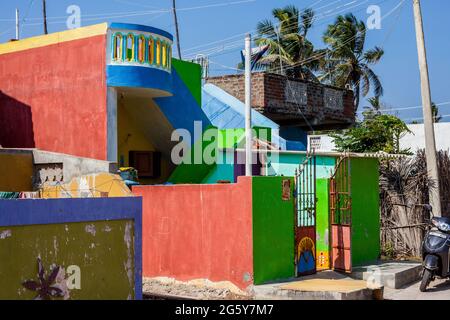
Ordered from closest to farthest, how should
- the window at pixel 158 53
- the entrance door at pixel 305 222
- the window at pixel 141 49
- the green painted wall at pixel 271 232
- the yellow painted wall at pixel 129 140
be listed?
the green painted wall at pixel 271 232, the entrance door at pixel 305 222, the window at pixel 141 49, the window at pixel 158 53, the yellow painted wall at pixel 129 140

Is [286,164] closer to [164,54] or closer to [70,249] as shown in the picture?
[164,54]

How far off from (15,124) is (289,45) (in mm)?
23537

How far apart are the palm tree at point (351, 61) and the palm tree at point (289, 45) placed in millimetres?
998

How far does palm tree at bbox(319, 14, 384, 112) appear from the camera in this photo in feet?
122

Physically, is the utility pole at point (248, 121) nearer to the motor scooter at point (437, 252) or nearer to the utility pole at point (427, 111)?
the motor scooter at point (437, 252)

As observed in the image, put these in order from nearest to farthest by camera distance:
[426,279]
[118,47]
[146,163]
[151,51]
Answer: [426,279] < [118,47] < [151,51] < [146,163]

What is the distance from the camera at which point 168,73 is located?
46.6ft

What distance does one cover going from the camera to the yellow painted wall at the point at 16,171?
484 inches

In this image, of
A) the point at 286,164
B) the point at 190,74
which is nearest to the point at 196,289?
the point at 286,164

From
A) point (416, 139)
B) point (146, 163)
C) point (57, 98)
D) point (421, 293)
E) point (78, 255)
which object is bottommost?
point (421, 293)

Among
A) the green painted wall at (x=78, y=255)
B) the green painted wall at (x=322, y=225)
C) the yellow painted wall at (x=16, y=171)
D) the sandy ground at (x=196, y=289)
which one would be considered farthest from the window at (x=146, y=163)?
the green painted wall at (x=78, y=255)

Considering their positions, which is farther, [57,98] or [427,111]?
[57,98]

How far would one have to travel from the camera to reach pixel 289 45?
3647 centimetres
